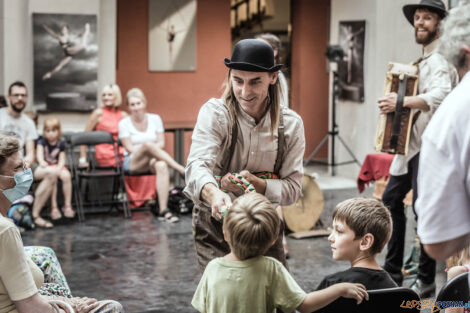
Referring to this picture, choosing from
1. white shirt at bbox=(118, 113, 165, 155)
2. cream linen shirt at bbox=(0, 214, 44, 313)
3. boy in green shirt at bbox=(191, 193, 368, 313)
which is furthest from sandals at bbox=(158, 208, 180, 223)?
boy in green shirt at bbox=(191, 193, 368, 313)

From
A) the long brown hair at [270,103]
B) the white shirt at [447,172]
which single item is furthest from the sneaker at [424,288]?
the white shirt at [447,172]

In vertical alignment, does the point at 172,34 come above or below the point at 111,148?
above

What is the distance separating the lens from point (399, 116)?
4746mm

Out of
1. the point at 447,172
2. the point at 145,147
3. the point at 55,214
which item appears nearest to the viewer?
the point at 447,172

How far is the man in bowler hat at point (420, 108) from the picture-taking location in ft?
15.2

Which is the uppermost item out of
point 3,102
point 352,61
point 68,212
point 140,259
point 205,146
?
point 352,61

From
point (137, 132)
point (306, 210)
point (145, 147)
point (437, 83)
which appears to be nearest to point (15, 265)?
point (437, 83)

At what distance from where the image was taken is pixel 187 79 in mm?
11258

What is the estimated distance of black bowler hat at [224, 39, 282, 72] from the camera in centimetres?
277

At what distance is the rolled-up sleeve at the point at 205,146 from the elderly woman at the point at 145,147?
4.78 metres

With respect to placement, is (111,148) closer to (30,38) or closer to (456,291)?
(30,38)

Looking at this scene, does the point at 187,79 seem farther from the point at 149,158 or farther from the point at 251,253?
the point at 251,253

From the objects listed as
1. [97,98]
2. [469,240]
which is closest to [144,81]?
[97,98]

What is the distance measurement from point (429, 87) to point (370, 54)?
5345 millimetres
